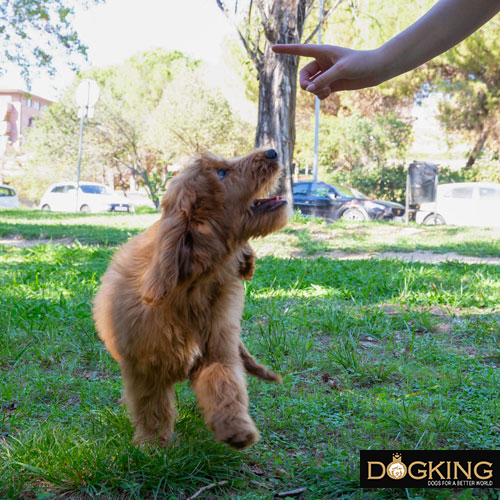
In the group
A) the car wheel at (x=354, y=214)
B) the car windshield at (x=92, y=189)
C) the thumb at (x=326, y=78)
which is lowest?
the car wheel at (x=354, y=214)

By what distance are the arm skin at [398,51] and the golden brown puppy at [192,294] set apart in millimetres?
526

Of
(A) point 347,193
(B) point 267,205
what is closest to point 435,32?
(B) point 267,205

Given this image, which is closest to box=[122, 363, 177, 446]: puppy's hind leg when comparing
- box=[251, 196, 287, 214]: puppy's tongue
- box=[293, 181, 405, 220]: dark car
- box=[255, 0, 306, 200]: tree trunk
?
box=[251, 196, 287, 214]: puppy's tongue

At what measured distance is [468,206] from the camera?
17.9 metres

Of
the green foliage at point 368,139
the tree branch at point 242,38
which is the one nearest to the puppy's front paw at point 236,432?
the tree branch at point 242,38

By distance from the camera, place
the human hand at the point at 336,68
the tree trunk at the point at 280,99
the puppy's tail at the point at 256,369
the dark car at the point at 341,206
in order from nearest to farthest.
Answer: the human hand at the point at 336,68 < the puppy's tail at the point at 256,369 < the tree trunk at the point at 280,99 < the dark car at the point at 341,206

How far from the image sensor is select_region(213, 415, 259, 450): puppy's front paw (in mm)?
2270

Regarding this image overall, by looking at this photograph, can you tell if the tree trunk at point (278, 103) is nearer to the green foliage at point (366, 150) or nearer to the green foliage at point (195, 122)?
the green foliage at point (366, 150)

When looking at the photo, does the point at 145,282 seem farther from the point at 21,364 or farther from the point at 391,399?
the point at 21,364

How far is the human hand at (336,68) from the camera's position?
2.38 metres

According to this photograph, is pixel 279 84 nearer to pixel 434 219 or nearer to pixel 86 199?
pixel 434 219

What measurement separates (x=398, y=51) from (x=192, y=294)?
141cm

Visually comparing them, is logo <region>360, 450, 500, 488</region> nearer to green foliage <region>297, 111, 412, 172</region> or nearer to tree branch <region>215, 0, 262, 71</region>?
tree branch <region>215, 0, 262, 71</region>

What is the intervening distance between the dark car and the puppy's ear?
1666cm
